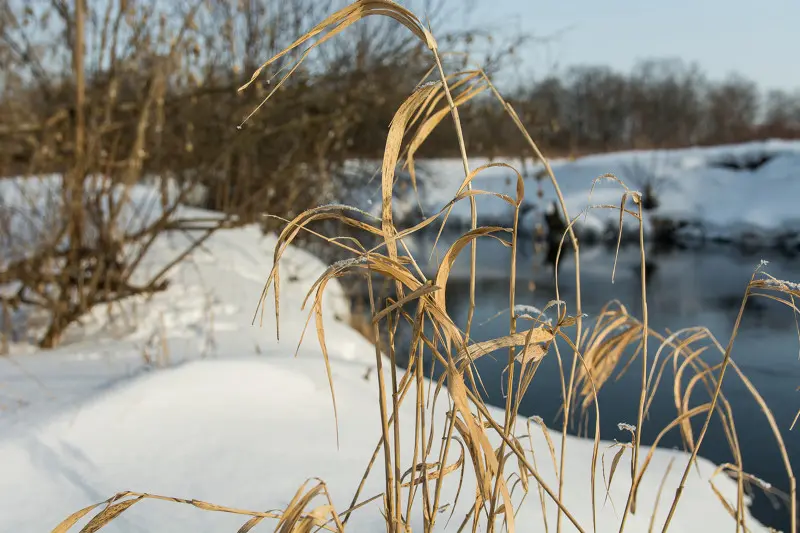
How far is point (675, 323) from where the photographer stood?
6.66m

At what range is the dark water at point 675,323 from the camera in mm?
3859

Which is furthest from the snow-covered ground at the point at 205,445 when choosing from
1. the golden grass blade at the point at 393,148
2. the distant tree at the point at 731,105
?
the distant tree at the point at 731,105

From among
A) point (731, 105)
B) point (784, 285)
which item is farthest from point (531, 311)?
point (731, 105)

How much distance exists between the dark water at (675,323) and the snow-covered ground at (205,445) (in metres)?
0.34

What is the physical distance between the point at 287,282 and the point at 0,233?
1.50 metres

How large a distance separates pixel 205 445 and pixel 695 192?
16.0m

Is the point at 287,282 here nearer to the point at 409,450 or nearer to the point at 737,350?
the point at 409,450

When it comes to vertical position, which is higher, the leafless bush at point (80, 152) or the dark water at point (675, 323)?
the leafless bush at point (80, 152)

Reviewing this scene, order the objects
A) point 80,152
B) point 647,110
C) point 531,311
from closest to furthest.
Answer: point 531,311
point 80,152
point 647,110

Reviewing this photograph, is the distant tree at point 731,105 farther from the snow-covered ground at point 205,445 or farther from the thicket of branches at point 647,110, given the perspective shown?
the snow-covered ground at point 205,445

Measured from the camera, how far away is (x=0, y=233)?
11.1ft

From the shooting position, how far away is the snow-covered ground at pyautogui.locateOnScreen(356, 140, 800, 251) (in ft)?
45.0

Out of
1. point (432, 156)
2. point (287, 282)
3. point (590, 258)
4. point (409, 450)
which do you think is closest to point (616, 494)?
point (409, 450)

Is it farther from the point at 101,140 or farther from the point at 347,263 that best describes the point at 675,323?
the point at 347,263
